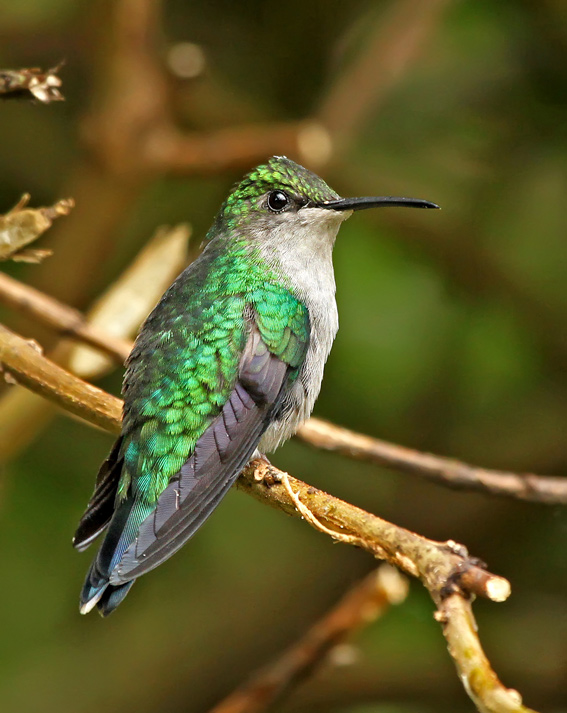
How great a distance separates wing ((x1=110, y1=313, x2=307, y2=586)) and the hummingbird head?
42 cm

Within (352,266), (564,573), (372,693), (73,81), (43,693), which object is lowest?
(43,693)

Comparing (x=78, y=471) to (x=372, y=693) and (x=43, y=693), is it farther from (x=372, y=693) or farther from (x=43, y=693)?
(x=372, y=693)

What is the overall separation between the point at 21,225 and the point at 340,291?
7.52 ft

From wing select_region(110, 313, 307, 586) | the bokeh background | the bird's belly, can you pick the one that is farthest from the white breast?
the bokeh background

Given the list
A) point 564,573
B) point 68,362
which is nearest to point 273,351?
point 68,362

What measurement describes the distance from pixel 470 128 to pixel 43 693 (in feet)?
11.1

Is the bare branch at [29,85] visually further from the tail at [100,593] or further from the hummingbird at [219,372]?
the tail at [100,593]

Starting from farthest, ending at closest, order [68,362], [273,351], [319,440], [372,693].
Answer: [372,693]
[68,362]
[319,440]
[273,351]

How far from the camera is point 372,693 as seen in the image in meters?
3.94

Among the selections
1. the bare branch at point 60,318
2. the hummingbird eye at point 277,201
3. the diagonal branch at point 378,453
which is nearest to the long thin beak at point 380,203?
the hummingbird eye at point 277,201

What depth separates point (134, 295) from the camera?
10.9 ft

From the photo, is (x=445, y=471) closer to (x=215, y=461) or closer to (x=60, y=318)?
(x=215, y=461)

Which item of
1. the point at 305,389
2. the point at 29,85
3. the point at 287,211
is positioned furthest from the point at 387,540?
the point at 287,211

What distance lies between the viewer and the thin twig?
9.70 ft
